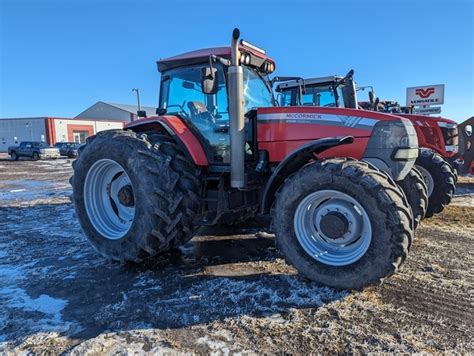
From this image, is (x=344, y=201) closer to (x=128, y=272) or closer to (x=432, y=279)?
(x=432, y=279)

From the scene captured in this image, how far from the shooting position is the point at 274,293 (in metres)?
3.19

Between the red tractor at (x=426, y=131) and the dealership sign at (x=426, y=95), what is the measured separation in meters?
20.7

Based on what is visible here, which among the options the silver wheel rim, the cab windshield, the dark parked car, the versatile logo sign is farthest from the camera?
the dark parked car

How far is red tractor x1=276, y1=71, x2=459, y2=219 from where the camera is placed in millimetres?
6117

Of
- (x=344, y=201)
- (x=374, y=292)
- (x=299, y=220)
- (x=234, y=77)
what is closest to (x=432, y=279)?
(x=374, y=292)

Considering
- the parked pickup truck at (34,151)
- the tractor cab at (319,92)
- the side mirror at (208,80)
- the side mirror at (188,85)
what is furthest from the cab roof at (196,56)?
the parked pickup truck at (34,151)

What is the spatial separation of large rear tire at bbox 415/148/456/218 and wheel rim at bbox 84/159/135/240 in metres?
5.00

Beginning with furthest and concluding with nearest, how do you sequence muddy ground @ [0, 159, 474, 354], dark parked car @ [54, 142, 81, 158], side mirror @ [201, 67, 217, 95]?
dark parked car @ [54, 142, 81, 158]
side mirror @ [201, 67, 217, 95]
muddy ground @ [0, 159, 474, 354]

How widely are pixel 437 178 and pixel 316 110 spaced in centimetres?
371

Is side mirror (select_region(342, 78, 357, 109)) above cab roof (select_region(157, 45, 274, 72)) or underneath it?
underneath

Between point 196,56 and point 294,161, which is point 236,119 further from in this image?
point 196,56

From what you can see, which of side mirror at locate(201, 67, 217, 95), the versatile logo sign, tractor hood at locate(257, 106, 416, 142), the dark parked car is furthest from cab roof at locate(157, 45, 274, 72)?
the dark parked car

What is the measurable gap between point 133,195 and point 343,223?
227cm

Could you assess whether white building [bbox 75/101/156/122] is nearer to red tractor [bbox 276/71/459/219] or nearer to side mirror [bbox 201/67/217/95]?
red tractor [bbox 276/71/459/219]
